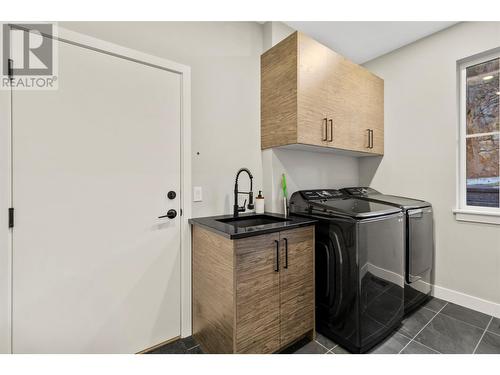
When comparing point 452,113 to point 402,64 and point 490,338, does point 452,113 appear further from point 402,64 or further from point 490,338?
point 490,338

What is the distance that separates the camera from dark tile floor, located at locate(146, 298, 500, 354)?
163 cm

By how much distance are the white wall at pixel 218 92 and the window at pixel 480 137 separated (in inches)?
77.1

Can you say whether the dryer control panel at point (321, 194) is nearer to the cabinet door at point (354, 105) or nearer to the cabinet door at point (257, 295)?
the cabinet door at point (354, 105)

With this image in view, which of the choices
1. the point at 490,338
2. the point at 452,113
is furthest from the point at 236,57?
the point at 490,338

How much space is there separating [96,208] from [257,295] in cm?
111

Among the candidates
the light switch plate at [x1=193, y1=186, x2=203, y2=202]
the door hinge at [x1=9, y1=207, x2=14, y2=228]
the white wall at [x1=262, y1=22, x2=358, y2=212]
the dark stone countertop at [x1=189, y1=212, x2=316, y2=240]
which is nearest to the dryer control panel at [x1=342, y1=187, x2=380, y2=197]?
the white wall at [x1=262, y1=22, x2=358, y2=212]

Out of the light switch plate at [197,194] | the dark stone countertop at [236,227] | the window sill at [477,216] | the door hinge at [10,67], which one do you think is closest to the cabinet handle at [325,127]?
the dark stone countertop at [236,227]

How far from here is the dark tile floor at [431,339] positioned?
1.63m

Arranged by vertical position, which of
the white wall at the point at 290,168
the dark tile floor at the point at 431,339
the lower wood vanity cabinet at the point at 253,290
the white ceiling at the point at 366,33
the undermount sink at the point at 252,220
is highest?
the white ceiling at the point at 366,33

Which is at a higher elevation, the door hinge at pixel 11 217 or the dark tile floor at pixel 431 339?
the door hinge at pixel 11 217

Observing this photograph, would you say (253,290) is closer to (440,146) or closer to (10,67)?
(10,67)

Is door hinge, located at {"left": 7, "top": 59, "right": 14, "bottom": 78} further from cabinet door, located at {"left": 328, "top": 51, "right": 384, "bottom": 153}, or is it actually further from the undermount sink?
cabinet door, located at {"left": 328, "top": 51, "right": 384, "bottom": 153}

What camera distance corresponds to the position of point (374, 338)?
65.7 inches

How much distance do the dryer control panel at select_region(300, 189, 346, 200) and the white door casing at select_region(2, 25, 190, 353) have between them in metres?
1.06
